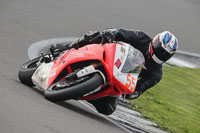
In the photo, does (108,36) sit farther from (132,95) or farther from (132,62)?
(132,95)

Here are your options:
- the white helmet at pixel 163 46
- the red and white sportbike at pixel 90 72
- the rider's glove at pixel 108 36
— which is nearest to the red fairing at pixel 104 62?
the red and white sportbike at pixel 90 72

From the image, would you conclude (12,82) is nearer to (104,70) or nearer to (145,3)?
(104,70)

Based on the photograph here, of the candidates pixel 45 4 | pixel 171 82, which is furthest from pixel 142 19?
pixel 171 82

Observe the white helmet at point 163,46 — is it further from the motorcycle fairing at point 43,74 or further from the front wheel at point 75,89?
the motorcycle fairing at point 43,74

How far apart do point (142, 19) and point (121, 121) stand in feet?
A: 26.1

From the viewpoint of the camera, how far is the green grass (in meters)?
7.62

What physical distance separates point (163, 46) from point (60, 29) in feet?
14.7

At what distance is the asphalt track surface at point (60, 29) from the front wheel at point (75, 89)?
118 mm

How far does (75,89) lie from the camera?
532 centimetres

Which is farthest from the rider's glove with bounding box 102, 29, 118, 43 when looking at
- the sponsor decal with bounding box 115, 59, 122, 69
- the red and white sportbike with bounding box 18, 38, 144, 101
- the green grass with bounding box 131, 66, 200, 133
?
the green grass with bounding box 131, 66, 200, 133

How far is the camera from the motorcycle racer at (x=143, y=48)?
6285mm

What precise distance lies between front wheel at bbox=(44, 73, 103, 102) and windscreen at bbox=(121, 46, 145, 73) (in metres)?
0.50

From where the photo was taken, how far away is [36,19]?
1059 centimetres

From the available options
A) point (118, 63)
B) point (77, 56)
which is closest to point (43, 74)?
point (77, 56)
